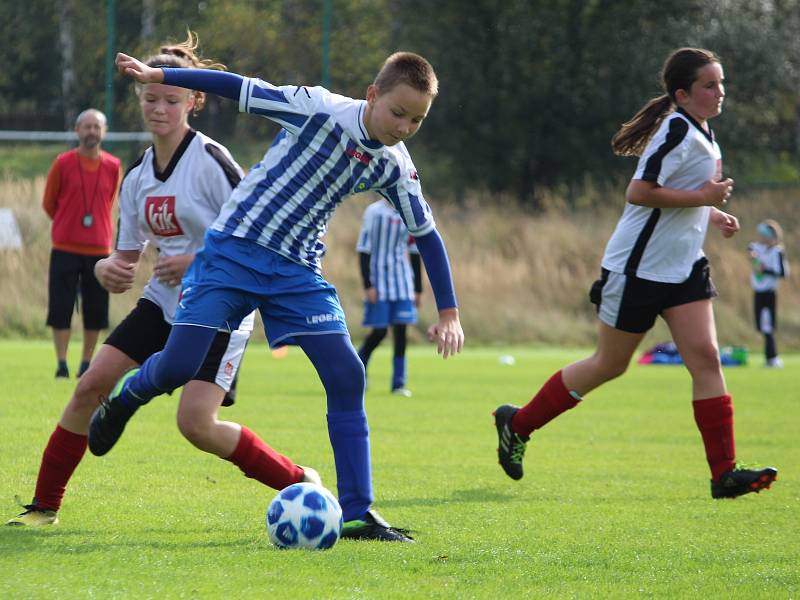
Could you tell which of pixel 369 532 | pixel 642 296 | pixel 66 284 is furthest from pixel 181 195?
pixel 66 284

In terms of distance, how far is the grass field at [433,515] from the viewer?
14.4ft

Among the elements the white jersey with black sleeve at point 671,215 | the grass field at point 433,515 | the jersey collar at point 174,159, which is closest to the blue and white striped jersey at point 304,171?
the jersey collar at point 174,159

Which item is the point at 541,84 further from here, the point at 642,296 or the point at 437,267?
the point at 437,267

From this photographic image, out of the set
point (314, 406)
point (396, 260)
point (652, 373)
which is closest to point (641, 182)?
point (314, 406)

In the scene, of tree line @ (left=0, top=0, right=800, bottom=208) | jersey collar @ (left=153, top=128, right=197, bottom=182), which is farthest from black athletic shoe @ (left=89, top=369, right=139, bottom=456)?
tree line @ (left=0, top=0, right=800, bottom=208)

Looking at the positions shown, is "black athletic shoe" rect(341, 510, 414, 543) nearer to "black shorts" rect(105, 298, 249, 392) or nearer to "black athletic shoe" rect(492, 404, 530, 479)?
"black shorts" rect(105, 298, 249, 392)

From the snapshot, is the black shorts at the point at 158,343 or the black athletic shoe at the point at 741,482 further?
the black athletic shoe at the point at 741,482

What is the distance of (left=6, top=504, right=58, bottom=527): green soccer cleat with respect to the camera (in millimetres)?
5242

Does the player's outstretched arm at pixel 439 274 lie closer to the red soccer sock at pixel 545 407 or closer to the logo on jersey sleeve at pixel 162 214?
the logo on jersey sleeve at pixel 162 214

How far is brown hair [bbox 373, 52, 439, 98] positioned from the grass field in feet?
5.69

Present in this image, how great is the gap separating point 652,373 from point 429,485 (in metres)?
10.1

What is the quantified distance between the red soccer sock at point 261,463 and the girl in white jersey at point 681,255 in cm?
202

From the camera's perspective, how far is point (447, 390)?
13.1 m

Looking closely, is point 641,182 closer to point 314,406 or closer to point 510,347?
point 314,406
